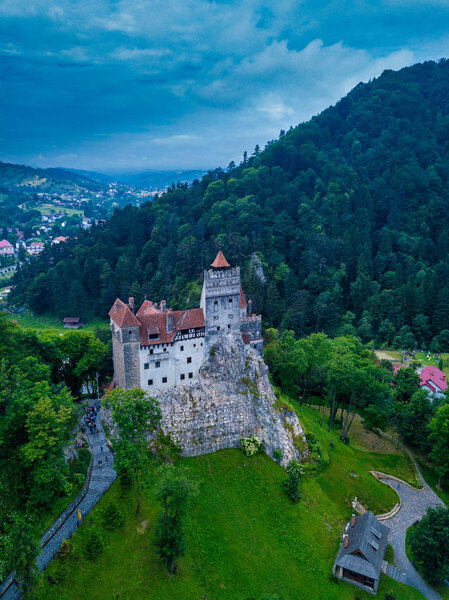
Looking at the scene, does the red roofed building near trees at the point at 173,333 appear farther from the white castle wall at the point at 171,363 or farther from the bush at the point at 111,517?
the bush at the point at 111,517

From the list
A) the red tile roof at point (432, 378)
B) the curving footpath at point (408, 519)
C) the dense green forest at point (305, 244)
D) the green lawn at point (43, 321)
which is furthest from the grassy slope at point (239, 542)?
the green lawn at point (43, 321)

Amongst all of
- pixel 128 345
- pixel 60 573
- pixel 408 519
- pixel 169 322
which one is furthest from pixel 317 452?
pixel 60 573

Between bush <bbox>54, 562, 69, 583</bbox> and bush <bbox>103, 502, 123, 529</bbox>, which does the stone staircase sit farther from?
bush <bbox>54, 562, 69, 583</bbox>

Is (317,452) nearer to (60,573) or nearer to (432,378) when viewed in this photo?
(432,378)

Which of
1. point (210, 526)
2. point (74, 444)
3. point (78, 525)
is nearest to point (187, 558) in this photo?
point (210, 526)

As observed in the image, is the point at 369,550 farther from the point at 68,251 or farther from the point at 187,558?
the point at 68,251
